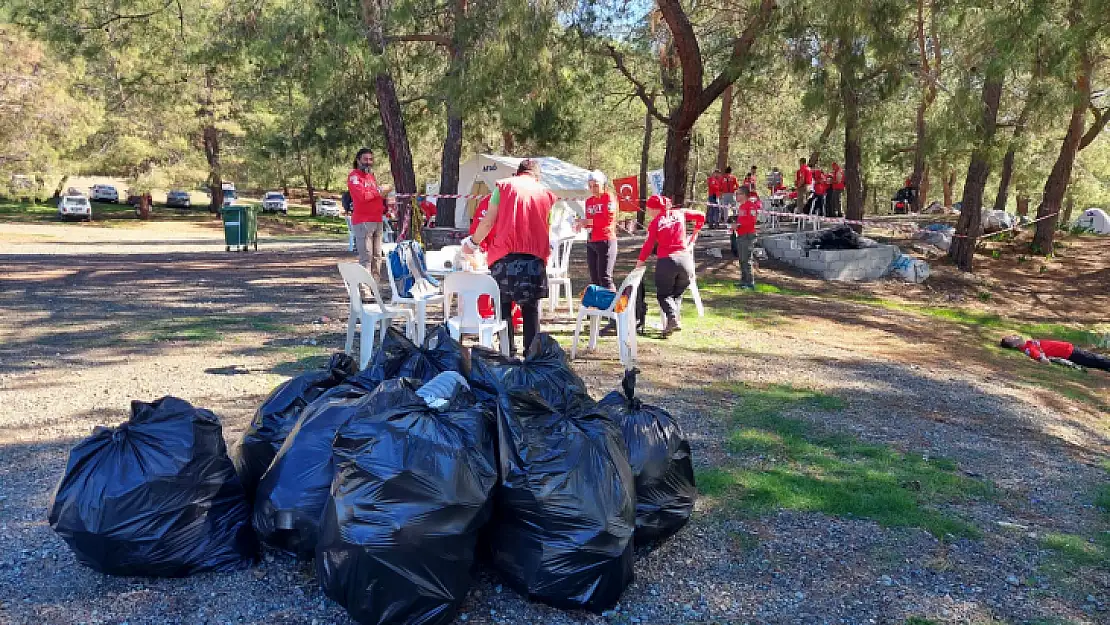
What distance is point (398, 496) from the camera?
2697 mm

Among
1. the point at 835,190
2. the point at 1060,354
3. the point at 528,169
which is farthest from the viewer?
the point at 835,190

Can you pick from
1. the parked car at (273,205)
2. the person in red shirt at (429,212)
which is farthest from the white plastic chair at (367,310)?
the parked car at (273,205)

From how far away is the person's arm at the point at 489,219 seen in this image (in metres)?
5.55

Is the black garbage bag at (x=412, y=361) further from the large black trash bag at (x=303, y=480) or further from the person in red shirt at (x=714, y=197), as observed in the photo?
the person in red shirt at (x=714, y=197)

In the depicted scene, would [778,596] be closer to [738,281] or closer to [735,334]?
[735,334]

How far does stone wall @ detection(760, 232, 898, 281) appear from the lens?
14070 millimetres

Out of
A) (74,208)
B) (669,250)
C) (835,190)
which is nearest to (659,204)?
(669,250)

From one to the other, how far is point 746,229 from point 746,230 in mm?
15

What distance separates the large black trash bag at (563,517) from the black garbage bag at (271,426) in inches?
41.5

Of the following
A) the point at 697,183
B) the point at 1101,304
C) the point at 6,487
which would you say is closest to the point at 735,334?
the point at 6,487

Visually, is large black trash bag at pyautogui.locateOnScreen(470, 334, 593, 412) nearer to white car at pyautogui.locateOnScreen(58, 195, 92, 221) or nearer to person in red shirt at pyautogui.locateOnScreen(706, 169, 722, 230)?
person in red shirt at pyautogui.locateOnScreen(706, 169, 722, 230)

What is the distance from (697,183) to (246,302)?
123 ft

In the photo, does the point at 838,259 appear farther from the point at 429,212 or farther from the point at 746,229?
the point at 429,212

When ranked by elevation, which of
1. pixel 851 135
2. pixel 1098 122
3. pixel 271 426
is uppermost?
pixel 1098 122
